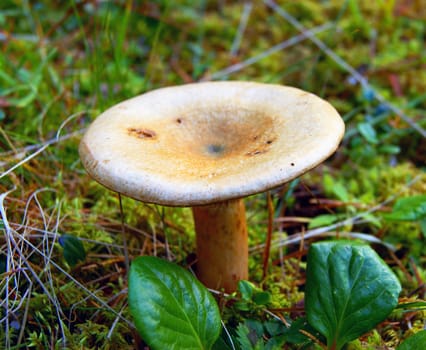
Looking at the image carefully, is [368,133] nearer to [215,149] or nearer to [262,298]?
[215,149]

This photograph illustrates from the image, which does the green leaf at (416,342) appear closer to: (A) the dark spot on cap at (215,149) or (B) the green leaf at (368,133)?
(A) the dark spot on cap at (215,149)

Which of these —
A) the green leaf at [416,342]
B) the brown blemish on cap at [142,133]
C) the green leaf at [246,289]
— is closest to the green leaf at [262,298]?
the green leaf at [246,289]

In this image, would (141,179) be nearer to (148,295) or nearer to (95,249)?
(148,295)

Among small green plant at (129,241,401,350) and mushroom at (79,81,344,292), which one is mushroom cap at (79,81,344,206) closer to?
mushroom at (79,81,344,292)

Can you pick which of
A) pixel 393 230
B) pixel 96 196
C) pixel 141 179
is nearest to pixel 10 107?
pixel 96 196

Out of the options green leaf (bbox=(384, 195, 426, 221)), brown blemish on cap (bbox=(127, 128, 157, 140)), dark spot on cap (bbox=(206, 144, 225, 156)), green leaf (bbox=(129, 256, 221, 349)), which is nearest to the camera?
green leaf (bbox=(129, 256, 221, 349))

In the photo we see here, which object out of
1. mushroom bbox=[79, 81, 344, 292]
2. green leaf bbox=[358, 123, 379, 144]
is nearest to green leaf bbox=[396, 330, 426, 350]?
mushroom bbox=[79, 81, 344, 292]
